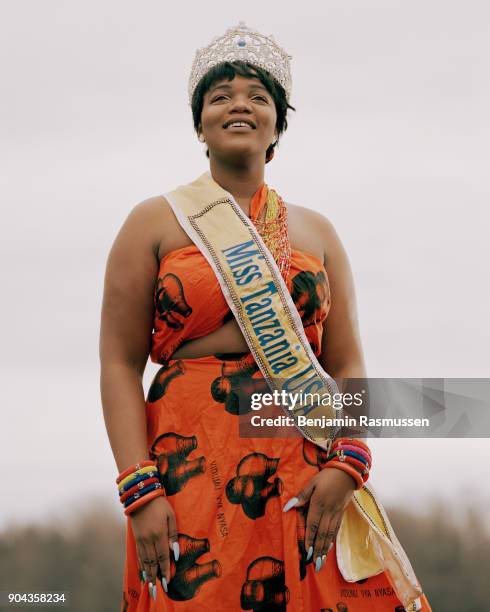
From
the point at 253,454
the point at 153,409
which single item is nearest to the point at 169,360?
the point at 153,409

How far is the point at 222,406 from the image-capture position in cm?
357

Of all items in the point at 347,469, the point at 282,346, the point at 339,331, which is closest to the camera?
the point at 347,469

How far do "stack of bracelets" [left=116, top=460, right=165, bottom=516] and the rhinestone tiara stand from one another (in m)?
1.36

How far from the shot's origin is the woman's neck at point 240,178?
395 centimetres

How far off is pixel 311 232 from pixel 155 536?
1.20 m

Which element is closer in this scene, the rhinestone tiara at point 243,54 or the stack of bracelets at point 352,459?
the stack of bracelets at point 352,459

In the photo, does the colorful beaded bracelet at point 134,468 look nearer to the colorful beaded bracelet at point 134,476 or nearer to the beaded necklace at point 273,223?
the colorful beaded bracelet at point 134,476

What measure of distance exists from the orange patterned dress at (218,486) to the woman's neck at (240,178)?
36 centimetres

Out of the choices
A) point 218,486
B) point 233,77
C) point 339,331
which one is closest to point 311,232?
point 339,331

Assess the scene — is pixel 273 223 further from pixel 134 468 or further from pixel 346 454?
pixel 134 468

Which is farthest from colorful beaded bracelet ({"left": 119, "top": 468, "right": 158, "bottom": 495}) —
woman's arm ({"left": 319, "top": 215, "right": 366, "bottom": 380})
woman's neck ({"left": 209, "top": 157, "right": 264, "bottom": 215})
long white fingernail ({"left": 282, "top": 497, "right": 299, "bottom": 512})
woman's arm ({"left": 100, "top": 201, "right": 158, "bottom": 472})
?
woman's neck ({"left": 209, "top": 157, "right": 264, "bottom": 215})

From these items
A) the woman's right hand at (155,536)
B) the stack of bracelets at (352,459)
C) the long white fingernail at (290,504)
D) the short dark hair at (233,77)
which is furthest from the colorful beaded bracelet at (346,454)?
the short dark hair at (233,77)

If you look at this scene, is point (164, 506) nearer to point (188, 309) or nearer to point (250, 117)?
point (188, 309)

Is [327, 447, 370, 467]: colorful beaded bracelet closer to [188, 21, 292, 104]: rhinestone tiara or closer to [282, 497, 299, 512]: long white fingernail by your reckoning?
[282, 497, 299, 512]: long white fingernail
